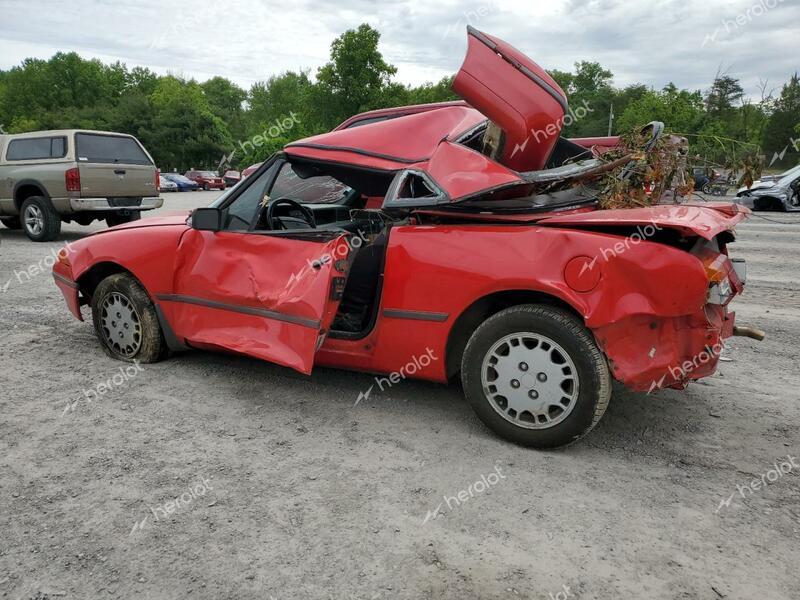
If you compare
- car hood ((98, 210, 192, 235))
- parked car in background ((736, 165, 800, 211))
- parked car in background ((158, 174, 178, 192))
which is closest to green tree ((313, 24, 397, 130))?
parked car in background ((158, 174, 178, 192))

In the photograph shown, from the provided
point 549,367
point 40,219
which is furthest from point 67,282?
point 40,219

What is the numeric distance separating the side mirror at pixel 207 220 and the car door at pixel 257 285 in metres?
0.06

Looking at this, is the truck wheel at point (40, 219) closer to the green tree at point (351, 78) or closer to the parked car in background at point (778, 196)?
the parked car in background at point (778, 196)

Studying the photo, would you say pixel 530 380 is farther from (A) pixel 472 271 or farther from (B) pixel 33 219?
(B) pixel 33 219

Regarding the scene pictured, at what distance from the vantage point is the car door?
3357mm

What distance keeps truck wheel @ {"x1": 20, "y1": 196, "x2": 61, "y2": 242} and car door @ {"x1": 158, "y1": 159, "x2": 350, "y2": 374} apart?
843 cm

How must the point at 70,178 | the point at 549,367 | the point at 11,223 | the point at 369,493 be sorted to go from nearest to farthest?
the point at 369,493, the point at 549,367, the point at 70,178, the point at 11,223

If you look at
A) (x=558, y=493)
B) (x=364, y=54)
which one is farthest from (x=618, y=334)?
(x=364, y=54)

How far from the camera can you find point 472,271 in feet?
10.2

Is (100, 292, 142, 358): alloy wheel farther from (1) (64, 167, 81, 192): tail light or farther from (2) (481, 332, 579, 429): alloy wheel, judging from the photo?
(1) (64, 167, 81, 192): tail light

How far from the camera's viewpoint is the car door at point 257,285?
132 inches

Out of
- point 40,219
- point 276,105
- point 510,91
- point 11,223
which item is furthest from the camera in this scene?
point 276,105

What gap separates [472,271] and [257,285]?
1.35 metres

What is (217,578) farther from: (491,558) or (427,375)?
(427,375)
